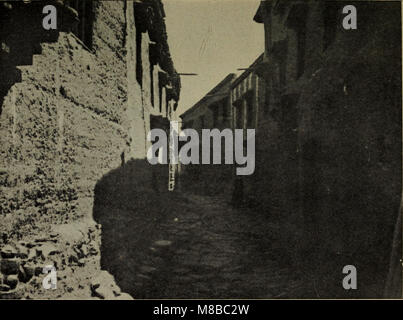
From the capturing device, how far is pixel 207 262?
585cm

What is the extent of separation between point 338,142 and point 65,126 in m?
4.04

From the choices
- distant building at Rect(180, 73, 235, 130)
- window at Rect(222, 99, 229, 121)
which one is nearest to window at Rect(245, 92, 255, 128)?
distant building at Rect(180, 73, 235, 130)

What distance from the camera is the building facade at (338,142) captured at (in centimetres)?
366

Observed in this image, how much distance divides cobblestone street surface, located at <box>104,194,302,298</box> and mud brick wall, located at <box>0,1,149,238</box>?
1345 millimetres

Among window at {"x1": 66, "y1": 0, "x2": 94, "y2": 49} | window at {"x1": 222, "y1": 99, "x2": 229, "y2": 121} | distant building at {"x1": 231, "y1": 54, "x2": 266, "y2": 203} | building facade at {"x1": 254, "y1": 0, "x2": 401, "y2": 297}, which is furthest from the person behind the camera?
window at {"x1": 222, "y1": 99, "x2": 229, "y2": 121}

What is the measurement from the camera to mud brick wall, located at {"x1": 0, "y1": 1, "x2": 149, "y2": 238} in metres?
3.17

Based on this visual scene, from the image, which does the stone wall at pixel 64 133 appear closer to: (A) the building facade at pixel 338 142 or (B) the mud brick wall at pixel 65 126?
(B) the mud brick wall at pixel 65 126

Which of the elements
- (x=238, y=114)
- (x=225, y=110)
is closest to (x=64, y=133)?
(x=238, y=114)

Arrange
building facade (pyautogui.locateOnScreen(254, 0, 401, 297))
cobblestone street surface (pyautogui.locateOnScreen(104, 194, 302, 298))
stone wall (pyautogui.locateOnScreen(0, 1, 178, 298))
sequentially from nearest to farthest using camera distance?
stone wall (pyautogui.locateOnScreen(0, 1, 178, 298)) → building facade (pyautogui.locateOnScreen(254, 0, 401, 297)) → cobblestone street surface (pyautogui.locateOnScreen(104, 194, 302, 298))

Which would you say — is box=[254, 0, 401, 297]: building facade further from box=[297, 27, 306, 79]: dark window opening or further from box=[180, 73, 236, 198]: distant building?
box=[180, 73, 236, 198]: distant building

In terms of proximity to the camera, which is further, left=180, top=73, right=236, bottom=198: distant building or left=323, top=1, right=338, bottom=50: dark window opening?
left=180, top=73, right=236, bottom=198: distant building

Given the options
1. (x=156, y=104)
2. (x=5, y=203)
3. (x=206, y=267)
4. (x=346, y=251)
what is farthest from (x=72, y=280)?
(x=156, y=104)

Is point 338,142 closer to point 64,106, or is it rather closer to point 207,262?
point 207,262

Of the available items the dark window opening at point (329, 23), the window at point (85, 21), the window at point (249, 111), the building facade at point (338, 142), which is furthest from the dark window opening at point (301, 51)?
the window at point (85, 21)
